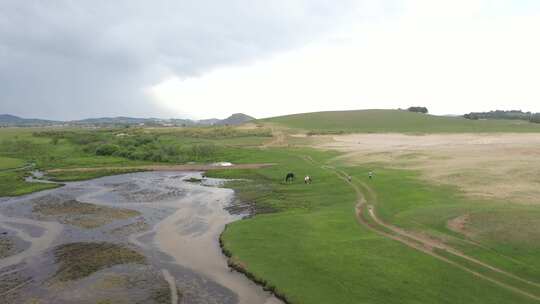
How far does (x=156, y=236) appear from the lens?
3816cm

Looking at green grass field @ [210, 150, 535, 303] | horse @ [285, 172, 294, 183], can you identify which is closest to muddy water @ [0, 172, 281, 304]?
green grass field @ [210, 150, 535, 303]

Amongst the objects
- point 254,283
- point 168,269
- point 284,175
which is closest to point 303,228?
point 254,283

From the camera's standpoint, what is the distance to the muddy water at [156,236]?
26156 millimetres

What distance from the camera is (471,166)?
194 feet

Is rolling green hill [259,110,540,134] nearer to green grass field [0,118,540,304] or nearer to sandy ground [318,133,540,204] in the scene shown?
sandy ground [318,133,540,204]

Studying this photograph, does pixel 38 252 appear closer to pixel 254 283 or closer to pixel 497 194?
pixel 254 283

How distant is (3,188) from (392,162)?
65.5 metres

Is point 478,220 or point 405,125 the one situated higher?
point 405,125

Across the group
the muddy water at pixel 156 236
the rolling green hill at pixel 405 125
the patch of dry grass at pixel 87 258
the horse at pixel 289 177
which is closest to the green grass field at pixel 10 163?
the muddy water at pixel 156 236

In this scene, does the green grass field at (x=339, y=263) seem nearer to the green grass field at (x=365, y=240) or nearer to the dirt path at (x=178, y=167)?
the green grass field at (x=365, y=240)

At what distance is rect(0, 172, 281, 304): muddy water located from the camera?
26156mm

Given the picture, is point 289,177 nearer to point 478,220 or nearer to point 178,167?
point 178,167

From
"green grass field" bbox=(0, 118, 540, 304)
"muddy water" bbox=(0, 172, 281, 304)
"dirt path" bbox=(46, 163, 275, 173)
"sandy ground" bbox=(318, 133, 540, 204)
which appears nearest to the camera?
"green grass field" bbox=(0, 118, 540, 304)

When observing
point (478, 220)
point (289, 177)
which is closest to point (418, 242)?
point (478, 220)
